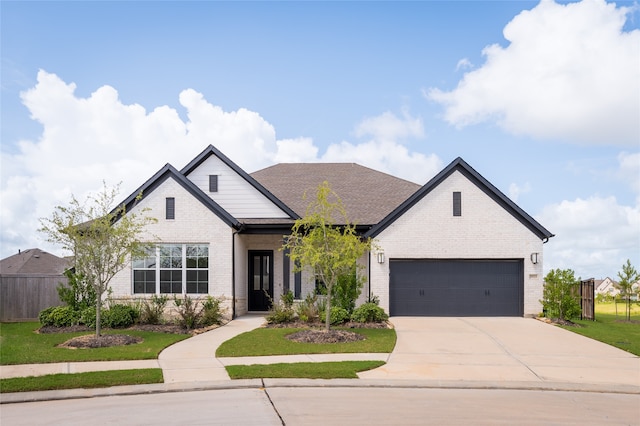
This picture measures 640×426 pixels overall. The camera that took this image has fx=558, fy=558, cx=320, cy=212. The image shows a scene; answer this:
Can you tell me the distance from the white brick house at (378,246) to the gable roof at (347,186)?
0.44 m

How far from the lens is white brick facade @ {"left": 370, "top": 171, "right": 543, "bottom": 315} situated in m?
21.2

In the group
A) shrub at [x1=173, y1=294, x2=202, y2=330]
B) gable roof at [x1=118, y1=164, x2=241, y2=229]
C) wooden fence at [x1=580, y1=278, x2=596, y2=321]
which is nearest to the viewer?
shrub at [x1=173, y1=294, x2=202, y2=330]

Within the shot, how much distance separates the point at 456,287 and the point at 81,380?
14461mm

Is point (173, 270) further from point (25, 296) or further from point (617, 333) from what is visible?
point (617, 333)

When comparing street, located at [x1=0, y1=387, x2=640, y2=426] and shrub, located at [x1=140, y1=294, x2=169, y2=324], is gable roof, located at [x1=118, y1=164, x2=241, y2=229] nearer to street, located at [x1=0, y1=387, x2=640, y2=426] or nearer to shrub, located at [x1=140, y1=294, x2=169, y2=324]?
shrub, located at [x1=140, y1=294, x2=169, y2=324]

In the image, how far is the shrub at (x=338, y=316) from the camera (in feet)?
61.6

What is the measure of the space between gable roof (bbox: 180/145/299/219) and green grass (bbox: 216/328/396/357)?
6.97 meters

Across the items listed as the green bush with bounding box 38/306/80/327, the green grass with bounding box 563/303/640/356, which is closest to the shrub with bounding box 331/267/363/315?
the green grass with bounding box 563/303/640/356

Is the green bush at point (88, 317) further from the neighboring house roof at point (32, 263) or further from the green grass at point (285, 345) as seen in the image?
the neighboring house roof at point (32, 263)

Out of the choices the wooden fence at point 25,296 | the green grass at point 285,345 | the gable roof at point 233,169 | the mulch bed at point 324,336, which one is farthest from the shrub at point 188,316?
the wooden fence at point 25,296

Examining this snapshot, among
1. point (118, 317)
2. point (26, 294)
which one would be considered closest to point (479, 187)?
point (118, 317)

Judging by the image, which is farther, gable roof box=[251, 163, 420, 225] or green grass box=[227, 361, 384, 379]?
gable roof box=[251, 163, 420, 225]

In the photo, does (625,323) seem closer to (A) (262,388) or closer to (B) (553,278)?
(B) (553,278)

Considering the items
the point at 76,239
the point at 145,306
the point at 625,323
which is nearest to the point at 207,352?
the point at 76,239
